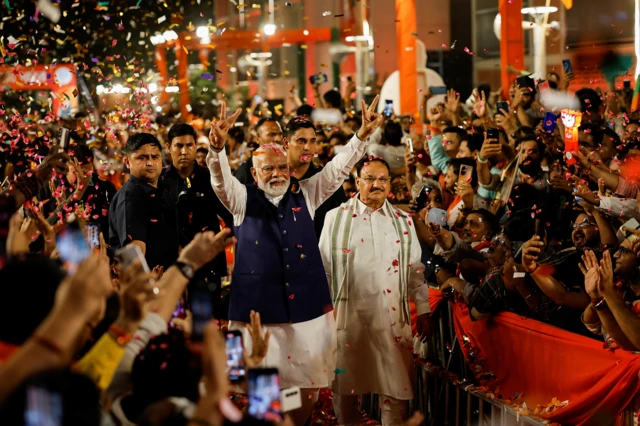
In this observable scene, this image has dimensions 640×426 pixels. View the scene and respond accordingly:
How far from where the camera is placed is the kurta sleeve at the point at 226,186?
6223mm

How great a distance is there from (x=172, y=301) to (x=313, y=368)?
→ 2496 mm

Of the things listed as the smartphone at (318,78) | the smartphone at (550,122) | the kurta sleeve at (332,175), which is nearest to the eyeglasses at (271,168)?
the kurta sleeve at (332,175)

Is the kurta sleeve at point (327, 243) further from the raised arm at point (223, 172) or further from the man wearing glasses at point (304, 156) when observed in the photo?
the raised arm at point (223, 172)

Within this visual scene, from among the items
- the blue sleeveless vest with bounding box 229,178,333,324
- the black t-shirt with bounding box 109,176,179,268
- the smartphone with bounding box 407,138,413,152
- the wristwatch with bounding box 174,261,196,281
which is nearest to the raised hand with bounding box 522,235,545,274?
the blue sleeveless vest with bounding box 229,178,333,324

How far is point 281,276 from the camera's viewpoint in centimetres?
644

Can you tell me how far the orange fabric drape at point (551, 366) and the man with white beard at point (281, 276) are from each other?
1.09 metres

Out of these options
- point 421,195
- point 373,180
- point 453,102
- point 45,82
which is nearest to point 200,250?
point 373,180

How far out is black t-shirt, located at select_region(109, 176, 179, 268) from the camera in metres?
6.98

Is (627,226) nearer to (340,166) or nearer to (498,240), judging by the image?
(498,240)

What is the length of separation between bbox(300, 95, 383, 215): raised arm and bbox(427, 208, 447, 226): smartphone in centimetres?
167

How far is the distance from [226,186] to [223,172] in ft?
0.39

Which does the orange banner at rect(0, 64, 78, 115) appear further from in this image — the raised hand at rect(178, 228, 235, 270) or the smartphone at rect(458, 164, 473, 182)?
the smartphone at rect(458, 164, 473, 182)

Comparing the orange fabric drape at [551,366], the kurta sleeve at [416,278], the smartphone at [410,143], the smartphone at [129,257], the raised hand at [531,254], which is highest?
the smartphone at [129,257]

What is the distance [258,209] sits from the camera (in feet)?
21.5
